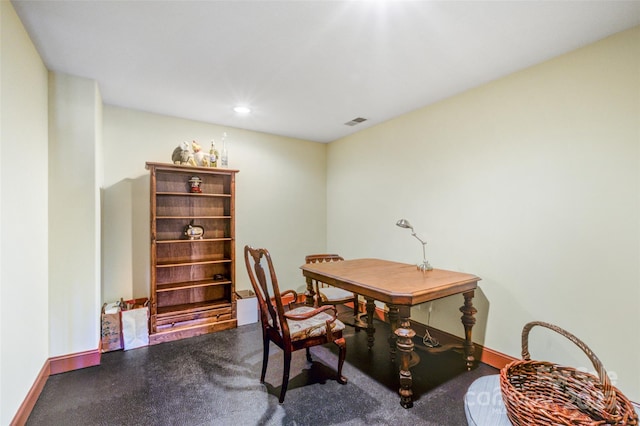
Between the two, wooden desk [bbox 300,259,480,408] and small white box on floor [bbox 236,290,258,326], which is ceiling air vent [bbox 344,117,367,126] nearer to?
wooden desk [bbox 300,259,480,408]

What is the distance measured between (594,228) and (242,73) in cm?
283

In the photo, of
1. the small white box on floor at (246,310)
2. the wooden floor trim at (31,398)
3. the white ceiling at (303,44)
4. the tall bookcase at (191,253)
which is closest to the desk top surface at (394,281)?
the small white box on floor at (246,310)

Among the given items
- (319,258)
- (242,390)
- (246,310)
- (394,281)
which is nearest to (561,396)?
(394,281)

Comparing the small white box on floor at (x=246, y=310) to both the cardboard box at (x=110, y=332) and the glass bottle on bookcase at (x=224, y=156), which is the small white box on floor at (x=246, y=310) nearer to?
the cardboard box at (x=110, y=332)

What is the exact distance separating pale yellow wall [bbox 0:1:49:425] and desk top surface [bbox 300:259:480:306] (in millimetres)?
1962

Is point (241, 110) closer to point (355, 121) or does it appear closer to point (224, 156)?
point (224, 156)

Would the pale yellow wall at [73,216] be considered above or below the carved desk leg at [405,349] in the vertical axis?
above

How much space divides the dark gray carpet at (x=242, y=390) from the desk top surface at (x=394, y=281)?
2.33 ft

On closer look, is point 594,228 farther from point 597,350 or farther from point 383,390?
point 383,390

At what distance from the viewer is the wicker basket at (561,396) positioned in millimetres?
815

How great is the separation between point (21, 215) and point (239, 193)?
224 cm

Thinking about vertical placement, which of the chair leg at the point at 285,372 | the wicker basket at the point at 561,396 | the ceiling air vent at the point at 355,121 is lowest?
the chair leg at the point at 285,372

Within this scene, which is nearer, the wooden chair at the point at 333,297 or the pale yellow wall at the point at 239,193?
the wooden chair at the point at 333,297

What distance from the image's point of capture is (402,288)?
6.74 ft
